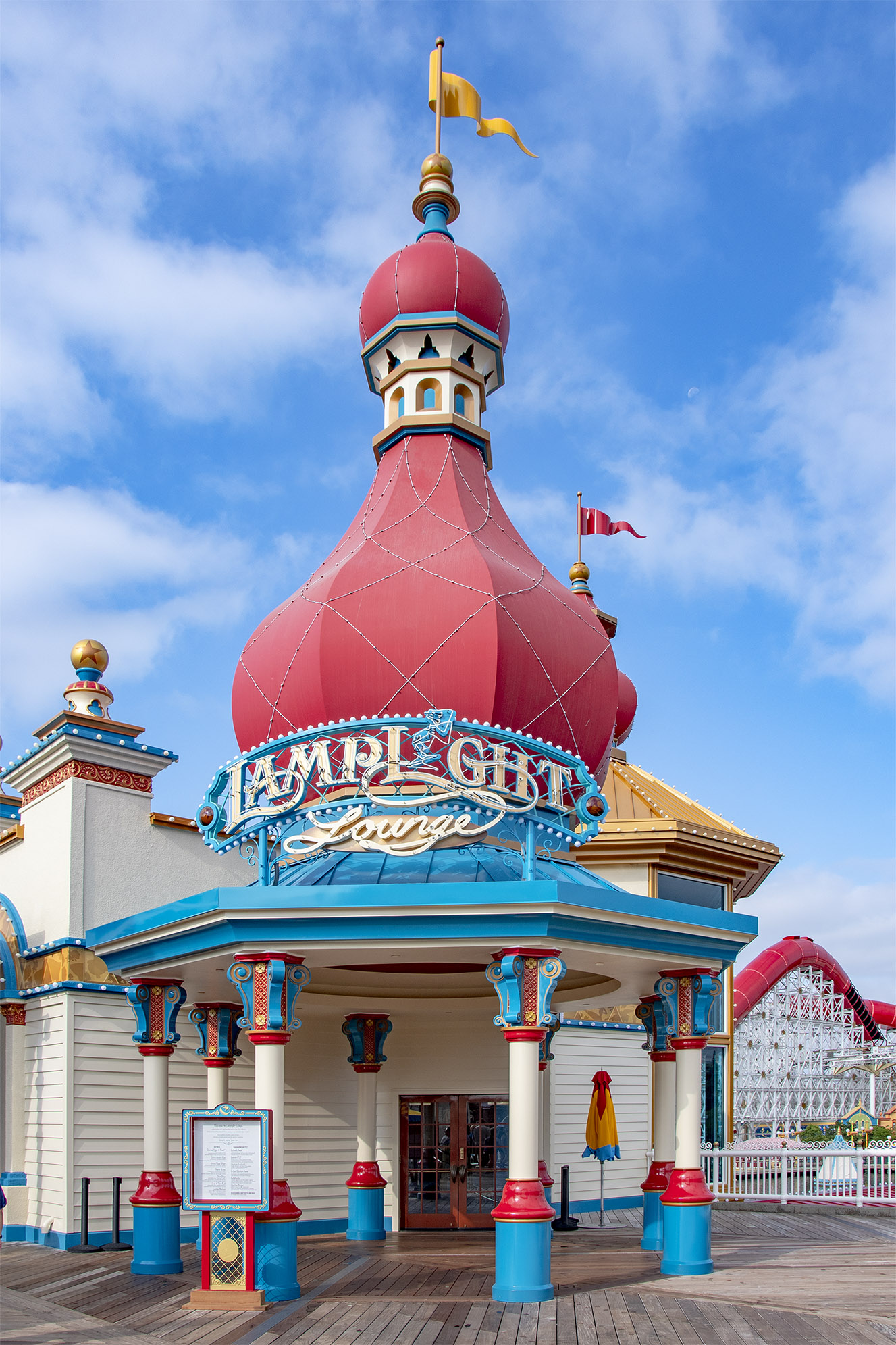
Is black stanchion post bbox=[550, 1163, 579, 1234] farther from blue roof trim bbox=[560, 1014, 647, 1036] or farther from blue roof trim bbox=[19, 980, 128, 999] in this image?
blue roof trim bbox=[19, 980, 128, 999]

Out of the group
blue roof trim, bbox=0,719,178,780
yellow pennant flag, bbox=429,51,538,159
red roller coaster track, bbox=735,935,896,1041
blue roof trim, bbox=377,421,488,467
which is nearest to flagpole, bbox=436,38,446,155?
yellow pennant flag, bbox=429,51,538,159

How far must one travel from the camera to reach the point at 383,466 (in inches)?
804

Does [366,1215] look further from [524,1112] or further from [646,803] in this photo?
[646,803]

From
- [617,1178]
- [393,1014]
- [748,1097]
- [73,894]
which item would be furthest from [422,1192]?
[748,1097]

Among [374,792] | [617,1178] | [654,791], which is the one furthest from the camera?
[654,791]

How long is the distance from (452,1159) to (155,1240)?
566 centimetres

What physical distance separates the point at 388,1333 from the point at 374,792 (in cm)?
615

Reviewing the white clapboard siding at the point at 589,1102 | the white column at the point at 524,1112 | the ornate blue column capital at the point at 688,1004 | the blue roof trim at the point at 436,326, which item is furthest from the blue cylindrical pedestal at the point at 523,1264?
the blue roof trim at the point at 436,326

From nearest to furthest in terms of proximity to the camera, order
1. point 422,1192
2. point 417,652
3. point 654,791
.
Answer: point 417,652, point 422,1192, point 654,791

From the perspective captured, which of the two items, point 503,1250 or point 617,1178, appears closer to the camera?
point 503,1250

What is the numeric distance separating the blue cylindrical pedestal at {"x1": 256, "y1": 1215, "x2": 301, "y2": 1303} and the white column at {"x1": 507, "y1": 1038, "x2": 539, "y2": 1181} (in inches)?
90.0

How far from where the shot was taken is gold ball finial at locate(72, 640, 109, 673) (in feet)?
62.8

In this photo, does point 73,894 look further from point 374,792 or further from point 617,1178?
point 617,1178

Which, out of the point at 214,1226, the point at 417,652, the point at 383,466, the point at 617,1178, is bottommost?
the point at 617,1178
